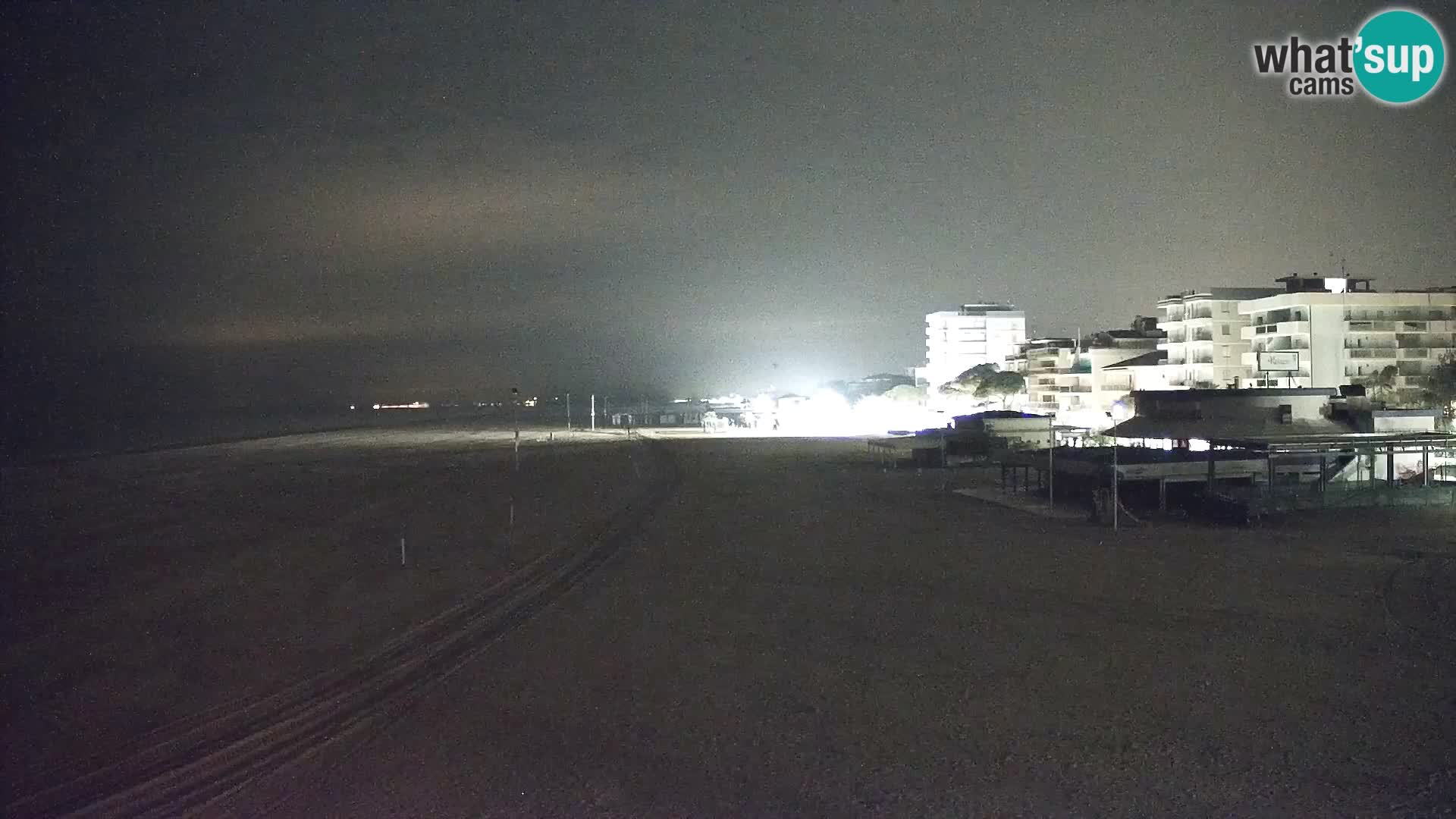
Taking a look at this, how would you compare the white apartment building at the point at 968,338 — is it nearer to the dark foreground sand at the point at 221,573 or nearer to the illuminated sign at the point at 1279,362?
the illuminated sign at the point at 1279,362

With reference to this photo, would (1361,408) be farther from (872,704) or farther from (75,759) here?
(75,759)

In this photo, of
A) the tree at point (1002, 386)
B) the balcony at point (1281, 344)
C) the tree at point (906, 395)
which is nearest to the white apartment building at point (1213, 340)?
the balcony at point (1281, 344)

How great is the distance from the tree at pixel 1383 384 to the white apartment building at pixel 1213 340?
5742 millimetres

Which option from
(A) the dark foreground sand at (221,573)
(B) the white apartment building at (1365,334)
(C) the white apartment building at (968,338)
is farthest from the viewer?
(C) the white apartment building at (968,338)

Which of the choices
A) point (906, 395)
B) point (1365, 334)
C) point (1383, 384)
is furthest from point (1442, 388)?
point (906, 395)

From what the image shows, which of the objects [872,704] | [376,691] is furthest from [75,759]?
[872,704]

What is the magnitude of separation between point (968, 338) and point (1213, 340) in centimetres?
3900

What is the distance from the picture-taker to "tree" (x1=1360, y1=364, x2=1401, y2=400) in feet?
128

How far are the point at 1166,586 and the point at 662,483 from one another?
53.9ft

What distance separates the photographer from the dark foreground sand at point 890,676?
19.0 feet

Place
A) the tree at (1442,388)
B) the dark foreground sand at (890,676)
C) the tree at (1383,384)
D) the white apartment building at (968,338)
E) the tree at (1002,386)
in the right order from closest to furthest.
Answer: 1. the dark foreground sand at (890,676)
2. the tree at (1442,388)
3. the tree at (1383,384)
4. the tree at (1002,386)
5. the white apartment building at (968,338)

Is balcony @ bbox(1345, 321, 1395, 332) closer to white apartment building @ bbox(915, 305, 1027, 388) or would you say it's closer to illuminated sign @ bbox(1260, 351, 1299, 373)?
illuminated sign @ bbox(1260, 351, 1299, 373)

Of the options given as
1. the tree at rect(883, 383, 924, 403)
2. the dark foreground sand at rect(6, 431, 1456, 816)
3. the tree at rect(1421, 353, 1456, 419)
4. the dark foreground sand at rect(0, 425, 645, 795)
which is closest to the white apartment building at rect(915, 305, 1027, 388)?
the tree at rect(883, 383, 924, 403)

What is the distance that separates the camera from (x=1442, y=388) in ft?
117
